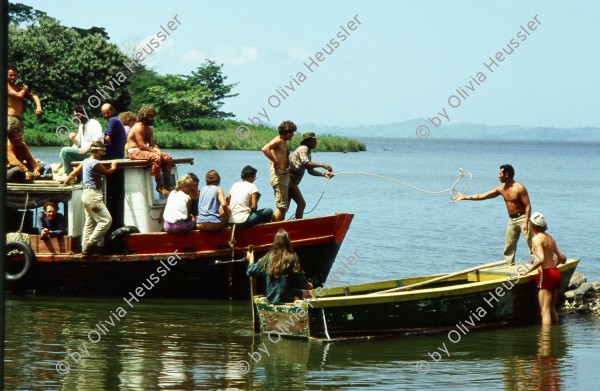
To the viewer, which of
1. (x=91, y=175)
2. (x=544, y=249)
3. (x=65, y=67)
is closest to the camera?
(x=544, y=249)

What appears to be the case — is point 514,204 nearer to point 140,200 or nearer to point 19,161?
point 140,200

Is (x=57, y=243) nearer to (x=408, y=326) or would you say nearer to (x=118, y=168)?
(x=118, y=168)

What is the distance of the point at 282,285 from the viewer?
41.5 feet

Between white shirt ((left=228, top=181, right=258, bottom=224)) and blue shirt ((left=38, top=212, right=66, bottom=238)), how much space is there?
2.82 metres

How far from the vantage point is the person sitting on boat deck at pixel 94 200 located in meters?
15.2

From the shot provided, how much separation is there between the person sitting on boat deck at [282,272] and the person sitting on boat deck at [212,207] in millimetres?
2561

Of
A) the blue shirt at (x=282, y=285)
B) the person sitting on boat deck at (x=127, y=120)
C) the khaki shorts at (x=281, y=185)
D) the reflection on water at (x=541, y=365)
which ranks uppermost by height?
the person sitting on boat deck at (x=127, y=120)

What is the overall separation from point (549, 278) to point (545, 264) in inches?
8.2

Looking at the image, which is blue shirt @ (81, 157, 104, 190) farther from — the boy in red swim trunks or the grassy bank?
the grassy bank

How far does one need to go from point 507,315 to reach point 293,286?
11.4 feet

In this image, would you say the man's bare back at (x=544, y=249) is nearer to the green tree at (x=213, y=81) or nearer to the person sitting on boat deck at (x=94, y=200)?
the person sitting on boat deck at (x=94, y=200)

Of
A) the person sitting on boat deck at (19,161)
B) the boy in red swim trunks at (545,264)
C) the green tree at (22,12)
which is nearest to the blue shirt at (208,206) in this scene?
the person sitting on boat deck at (19,161)

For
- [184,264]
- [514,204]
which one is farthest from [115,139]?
[514,204]

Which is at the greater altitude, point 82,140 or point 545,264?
point 82,140
